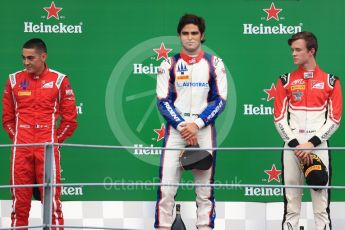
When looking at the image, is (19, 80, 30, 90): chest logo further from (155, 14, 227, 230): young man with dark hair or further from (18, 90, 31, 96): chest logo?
(155, 14, 227, 230): young man with dark hair

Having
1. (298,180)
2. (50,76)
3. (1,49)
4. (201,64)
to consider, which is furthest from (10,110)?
(298,180)

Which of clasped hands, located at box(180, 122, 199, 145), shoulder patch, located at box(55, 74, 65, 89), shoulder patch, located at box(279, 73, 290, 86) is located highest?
shoulder patch, located at box(55, 74, 65, 89)

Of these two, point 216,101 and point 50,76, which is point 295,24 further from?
point 50,76

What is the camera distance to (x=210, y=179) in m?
6.82

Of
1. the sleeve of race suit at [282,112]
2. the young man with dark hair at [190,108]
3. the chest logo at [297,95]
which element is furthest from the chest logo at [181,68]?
the chest logo at [297,95]

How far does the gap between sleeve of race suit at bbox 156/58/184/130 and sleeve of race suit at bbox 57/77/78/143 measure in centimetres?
68

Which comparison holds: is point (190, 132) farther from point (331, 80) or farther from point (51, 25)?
point (51, 25)

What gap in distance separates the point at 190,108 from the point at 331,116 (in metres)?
0.96

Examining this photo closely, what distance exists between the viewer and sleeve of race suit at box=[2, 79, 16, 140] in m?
7.21

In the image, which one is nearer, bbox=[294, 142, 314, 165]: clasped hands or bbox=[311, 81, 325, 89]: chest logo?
bbox=[294, 142, 314, 165]: clasped hands

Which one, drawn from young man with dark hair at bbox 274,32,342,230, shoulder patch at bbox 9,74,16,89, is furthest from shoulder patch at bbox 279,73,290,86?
shoulder patch at bbox 9,74,16,89

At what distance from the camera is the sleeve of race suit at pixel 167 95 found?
22.3 ft

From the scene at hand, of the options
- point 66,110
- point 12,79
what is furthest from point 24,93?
point 66,110

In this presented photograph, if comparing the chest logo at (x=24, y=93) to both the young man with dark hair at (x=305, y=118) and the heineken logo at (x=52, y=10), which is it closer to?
the heineken logo at (x=52, y=10)
